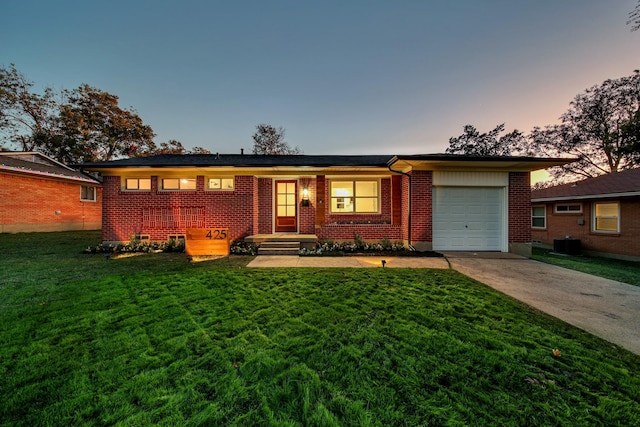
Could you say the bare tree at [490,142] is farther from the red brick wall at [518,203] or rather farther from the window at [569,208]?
the red brick wall at [518,203]

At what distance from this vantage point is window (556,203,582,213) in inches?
423

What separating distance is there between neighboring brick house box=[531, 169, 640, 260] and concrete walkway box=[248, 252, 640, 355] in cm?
589

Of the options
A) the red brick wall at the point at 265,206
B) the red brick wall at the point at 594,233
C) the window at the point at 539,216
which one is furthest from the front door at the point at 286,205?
the window at the point at 539,216

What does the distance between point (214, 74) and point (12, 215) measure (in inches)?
535

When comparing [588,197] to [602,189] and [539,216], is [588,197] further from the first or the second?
[539,216]

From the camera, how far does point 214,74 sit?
539 inches

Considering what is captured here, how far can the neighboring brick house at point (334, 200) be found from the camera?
8.23 m

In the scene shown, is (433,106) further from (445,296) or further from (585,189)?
(445,296)

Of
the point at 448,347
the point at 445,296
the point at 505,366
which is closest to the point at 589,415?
the point at 505,366

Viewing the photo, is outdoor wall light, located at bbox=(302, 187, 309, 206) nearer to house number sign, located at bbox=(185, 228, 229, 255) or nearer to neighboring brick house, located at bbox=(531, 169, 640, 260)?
house number sign, located at bbox=(185, 228, 229, 255)

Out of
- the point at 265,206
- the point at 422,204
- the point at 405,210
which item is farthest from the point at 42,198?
the point at 422,204

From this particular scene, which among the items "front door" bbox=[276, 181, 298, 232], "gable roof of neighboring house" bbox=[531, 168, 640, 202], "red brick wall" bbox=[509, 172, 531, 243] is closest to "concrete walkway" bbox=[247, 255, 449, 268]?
"front door" bbox=[276, 181, 298, 232]

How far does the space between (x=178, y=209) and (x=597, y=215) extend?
18.0m

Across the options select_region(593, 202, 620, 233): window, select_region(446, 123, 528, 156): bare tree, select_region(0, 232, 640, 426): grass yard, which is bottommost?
select_region(0, 232, 640, 426): grass yard
